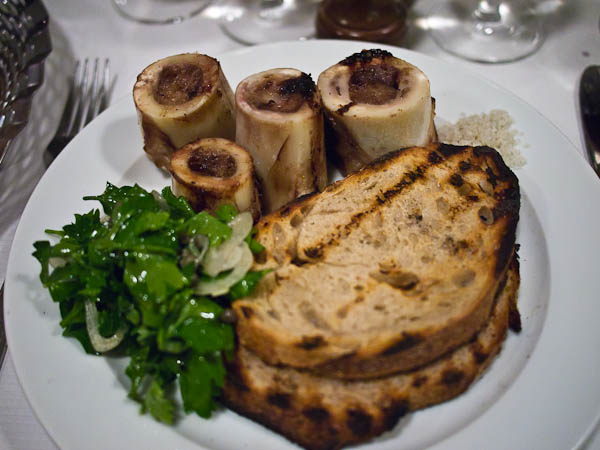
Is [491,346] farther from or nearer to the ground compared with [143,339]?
nearer to the ground

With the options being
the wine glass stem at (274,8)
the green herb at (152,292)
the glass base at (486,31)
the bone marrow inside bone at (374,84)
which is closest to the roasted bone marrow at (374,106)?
the bone marrow inside bone at (374,84)

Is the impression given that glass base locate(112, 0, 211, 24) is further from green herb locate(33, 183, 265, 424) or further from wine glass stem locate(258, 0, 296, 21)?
green herb locate(33, 183, 265, 424)

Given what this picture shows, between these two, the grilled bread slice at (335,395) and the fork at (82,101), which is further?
the fork at (82,101)

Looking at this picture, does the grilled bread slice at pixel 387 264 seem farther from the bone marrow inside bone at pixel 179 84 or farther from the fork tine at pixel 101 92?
the fork tine at pixel 101 92

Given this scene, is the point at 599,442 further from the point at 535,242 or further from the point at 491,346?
the point at 535,242

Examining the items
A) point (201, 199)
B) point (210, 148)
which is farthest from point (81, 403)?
point (210, 148)

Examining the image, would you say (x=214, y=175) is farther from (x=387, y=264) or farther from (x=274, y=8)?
(x=274, y=8)
